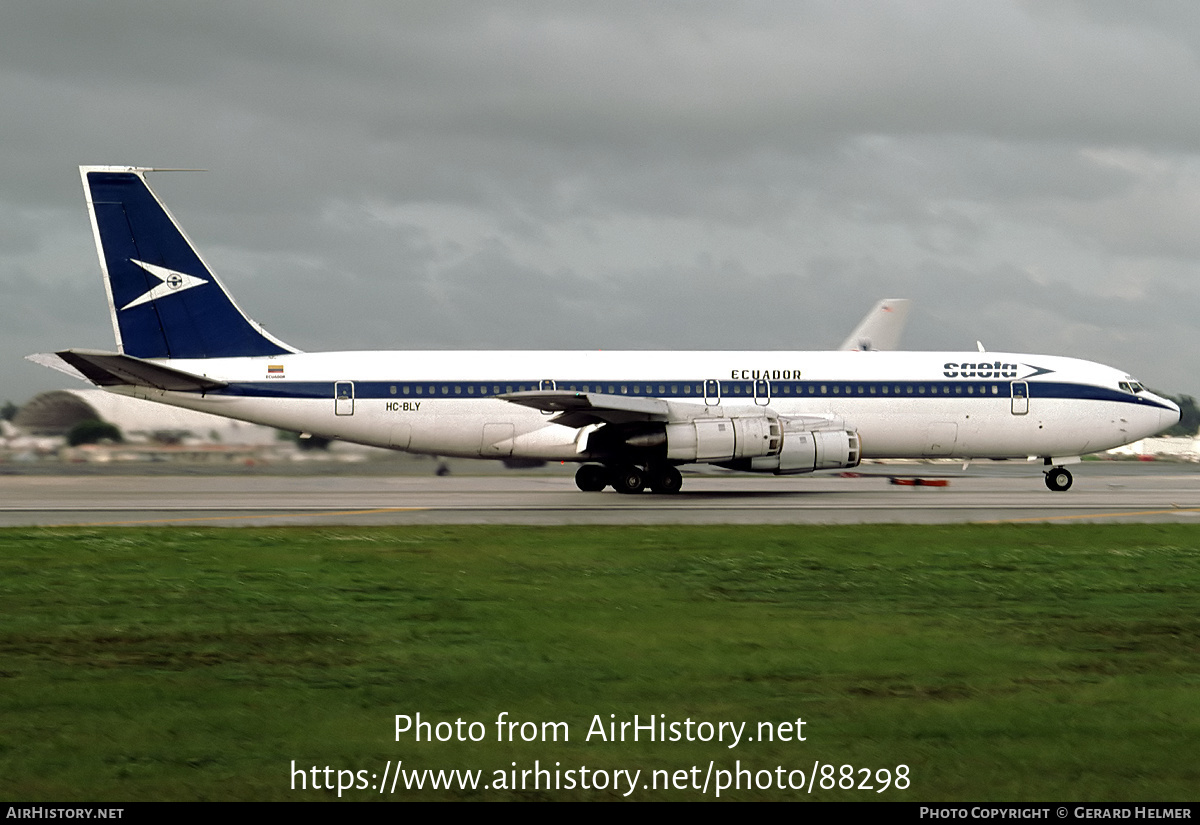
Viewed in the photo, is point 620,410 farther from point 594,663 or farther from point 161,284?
point 594,663

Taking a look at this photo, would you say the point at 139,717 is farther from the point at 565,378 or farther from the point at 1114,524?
the point at 565,378

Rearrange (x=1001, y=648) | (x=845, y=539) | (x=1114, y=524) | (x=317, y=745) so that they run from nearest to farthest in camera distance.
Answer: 1. (x=317, y=745)
2. (x=1001, y=648)
3. (x=845, y=539)
4. (x=1114, y=524)

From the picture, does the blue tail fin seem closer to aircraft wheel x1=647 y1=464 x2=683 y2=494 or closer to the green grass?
aircraft wheel x1=647 y1=464 x2=683 y2=494

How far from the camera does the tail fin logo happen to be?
30.0 meters

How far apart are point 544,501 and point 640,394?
4.85 meters

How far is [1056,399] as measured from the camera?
32.0 m

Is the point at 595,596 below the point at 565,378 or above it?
below

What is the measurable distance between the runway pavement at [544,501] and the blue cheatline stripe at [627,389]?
2.49 metres

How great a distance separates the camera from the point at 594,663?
863 cm

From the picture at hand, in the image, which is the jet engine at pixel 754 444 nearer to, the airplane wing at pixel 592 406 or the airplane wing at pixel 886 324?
the airplane wing at pixel 592 406

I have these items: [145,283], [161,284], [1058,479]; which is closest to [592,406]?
[161,284]

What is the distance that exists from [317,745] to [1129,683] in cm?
548

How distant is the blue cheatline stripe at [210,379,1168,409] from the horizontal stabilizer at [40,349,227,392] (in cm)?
67
